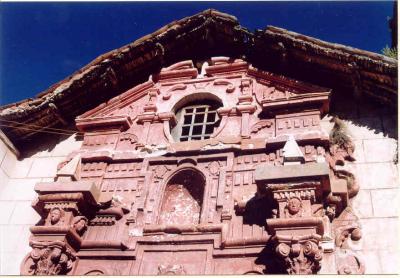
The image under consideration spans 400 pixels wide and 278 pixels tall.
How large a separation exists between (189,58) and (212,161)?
122 inches

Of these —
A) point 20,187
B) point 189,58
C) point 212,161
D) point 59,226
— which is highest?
point 189,58

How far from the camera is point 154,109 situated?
859 centimetres

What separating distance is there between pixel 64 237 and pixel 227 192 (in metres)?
2.48

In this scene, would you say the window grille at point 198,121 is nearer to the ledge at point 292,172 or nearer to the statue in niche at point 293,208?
the ledge at point 292,172

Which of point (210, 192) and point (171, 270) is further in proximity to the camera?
point (210, 192)

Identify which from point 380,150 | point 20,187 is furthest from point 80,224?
point 380,150

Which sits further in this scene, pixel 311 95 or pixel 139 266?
pixel 311 95

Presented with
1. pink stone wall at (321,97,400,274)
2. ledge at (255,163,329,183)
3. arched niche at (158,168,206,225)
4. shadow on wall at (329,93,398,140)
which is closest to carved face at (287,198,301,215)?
ledge at (255,163,329,183)

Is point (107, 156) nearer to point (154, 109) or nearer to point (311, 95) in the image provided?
point (154, 109)

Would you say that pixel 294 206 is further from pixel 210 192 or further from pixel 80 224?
pixel 80 224

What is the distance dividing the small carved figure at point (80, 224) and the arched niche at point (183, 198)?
3.80 ft

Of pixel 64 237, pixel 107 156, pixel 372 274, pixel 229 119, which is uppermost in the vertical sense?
pixel 229 119

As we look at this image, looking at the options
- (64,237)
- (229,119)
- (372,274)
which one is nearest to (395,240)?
(372,274)

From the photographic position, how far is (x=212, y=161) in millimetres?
7391
